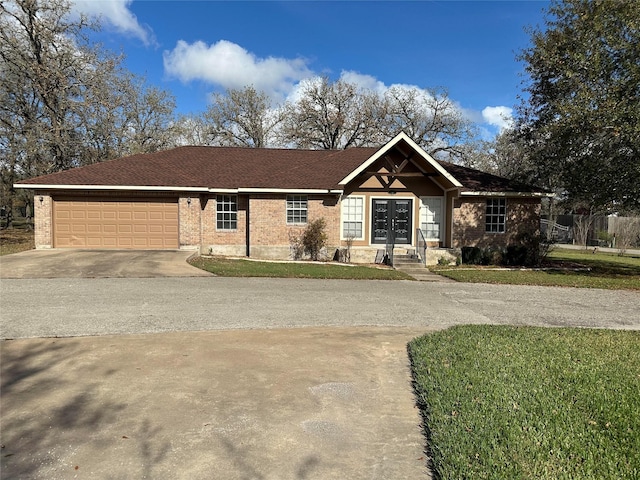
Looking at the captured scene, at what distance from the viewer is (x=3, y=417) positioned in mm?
3809

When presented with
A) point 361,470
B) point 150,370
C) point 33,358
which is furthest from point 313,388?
point 33,358

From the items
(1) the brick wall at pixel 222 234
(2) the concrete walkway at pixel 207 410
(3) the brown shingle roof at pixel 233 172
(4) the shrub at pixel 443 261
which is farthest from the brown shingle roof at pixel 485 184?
(2) the concrete walkway at pixel 207 410

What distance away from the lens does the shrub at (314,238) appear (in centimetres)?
1738

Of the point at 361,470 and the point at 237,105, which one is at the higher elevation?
the point at 237,105

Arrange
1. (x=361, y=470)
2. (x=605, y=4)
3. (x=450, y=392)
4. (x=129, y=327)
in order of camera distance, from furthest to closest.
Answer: (x=605, y=4), (x=129, y=327), (x=450, y=392), (x=361, y=470)

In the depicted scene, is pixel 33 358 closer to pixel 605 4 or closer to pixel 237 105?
pixel 605 4

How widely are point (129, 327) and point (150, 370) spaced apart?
2118 millimetres

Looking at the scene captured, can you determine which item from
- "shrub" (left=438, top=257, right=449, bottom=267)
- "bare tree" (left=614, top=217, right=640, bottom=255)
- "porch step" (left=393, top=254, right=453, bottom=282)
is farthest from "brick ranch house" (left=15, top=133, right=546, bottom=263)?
"bare tree" (left=614, top=217, right=640, bottom=255)

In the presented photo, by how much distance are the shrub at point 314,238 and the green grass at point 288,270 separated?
2.07 m

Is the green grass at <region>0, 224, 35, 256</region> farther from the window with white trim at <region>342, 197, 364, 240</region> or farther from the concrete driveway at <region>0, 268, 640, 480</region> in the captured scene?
the window with white trim at <region>342, 197, 364, 240</region>

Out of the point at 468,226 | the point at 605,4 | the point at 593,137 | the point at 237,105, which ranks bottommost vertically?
the point at 468,226

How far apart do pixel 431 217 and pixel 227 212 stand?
370 inches

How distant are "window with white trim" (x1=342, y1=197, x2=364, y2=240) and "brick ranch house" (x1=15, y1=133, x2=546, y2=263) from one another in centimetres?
5

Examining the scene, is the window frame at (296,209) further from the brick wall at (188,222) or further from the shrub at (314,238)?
the brick wall at (188,222)
